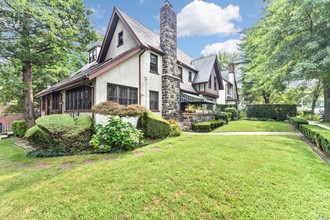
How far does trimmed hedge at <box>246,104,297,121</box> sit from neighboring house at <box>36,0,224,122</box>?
11.4 meters

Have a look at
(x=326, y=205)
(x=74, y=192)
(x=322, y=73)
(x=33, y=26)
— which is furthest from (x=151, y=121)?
(x=322, y=73)

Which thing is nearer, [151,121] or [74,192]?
[74,192]

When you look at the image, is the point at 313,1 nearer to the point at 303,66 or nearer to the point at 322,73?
the point at 303,66

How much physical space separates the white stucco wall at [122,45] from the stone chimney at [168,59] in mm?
2676

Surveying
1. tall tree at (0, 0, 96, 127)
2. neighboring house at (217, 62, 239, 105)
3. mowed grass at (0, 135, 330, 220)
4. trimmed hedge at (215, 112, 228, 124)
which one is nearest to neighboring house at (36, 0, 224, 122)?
tall tree at (0, 0, 96, 127)

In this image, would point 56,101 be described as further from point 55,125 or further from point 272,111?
point 272,111

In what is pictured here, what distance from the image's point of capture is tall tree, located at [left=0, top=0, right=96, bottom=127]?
28.5 feet

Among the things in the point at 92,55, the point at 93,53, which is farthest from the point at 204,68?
the point at 92,55

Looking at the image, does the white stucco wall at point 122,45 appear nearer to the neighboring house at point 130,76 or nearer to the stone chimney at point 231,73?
the neighboring house at point 130,76

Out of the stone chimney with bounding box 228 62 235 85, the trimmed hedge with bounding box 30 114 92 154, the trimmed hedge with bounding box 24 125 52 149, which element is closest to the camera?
the trimmed hedge with bounding box 30 114 92 154

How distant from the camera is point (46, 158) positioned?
695cm

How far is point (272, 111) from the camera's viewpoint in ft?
68.2

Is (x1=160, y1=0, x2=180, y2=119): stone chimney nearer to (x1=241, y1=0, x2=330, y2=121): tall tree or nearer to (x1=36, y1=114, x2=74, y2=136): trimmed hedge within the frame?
(x1=36, y1=114, x2=74, y2=136): trimmed hedge

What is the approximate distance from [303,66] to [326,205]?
37.2 feet
